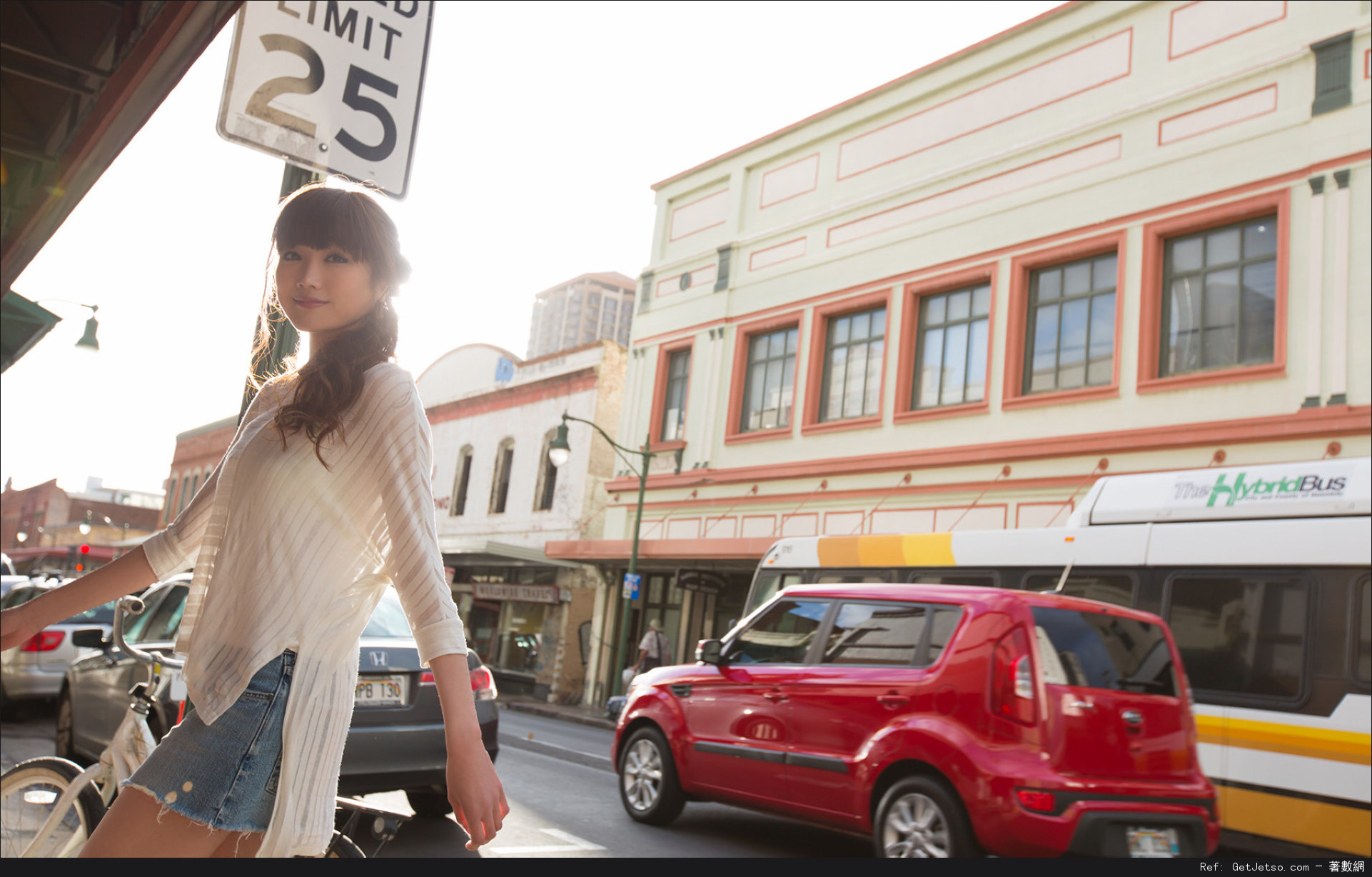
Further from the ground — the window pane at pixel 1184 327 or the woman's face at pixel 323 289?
the window pane at pixel 1184 327

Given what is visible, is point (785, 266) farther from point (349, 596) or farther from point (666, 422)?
point (349, 596)

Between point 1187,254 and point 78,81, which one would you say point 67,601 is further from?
point 1187,254

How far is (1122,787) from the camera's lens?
19.6 ft

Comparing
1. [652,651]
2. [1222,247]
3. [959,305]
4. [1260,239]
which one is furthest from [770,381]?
[1260,239]

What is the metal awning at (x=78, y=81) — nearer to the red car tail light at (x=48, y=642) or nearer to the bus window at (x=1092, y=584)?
the red car tail light at (x=48, y=642)

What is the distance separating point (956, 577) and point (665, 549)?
11.8 meters

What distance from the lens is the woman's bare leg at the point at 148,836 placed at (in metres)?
1.75

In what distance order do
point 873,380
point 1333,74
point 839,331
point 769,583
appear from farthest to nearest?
point 839,331 < point 873,380 < point 1333,74 < point 769,583

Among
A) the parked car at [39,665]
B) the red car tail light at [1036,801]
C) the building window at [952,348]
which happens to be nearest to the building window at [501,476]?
the building window at [952,348]

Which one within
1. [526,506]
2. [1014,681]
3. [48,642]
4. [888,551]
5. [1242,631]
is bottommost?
[48,642]

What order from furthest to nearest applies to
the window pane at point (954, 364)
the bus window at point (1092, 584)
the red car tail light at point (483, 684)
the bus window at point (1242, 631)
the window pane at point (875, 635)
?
the window pane at point (954, 364) → the bus window at point (1092, 584) → the bus window at point (1242, 631) → the window pane at point (875, 635) → the red car tail light at point (483, 684)

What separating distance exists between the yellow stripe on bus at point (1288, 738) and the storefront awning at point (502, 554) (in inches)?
704

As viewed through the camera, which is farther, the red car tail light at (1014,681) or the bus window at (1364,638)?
the bus window at (1364,638)

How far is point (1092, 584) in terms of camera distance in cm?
984
